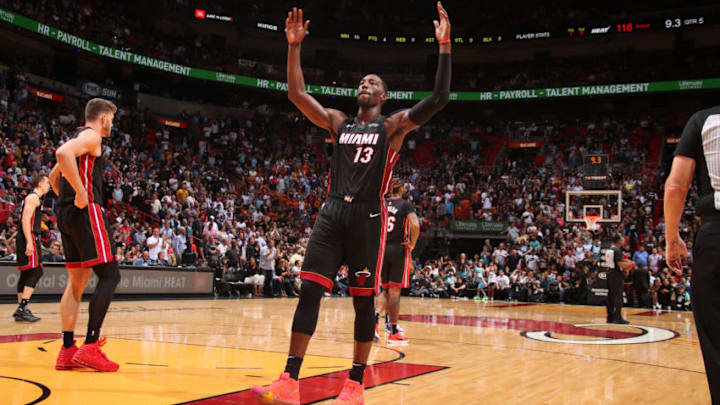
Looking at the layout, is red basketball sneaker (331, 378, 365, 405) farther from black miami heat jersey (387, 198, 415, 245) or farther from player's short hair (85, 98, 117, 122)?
black miami heat jersey (387, 198, 415, 245)

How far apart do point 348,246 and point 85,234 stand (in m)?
2.47

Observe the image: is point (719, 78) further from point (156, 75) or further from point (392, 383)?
point (392, 383)

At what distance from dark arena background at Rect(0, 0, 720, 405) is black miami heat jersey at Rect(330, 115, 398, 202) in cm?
5

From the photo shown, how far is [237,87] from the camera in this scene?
31.0 meters

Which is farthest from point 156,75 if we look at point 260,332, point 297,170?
point 260,332

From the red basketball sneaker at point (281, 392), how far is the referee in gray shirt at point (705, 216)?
211cm

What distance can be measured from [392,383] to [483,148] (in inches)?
1074

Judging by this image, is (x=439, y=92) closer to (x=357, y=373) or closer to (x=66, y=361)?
(x=357, y=373)

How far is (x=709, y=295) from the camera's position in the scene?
271 cm

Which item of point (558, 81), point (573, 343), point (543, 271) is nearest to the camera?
point (573, 343)

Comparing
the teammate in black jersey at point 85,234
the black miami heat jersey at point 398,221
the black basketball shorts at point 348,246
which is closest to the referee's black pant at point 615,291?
the black miami heat jersey at point 398,221

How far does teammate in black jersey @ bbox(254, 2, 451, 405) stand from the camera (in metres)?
3.83

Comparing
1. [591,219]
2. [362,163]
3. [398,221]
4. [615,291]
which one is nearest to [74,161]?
[362,163]

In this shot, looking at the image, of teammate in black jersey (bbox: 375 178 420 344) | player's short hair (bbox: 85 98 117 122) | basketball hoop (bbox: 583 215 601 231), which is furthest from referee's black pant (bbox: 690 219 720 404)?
basketball hoop (bbox: 583 215 601 231)
